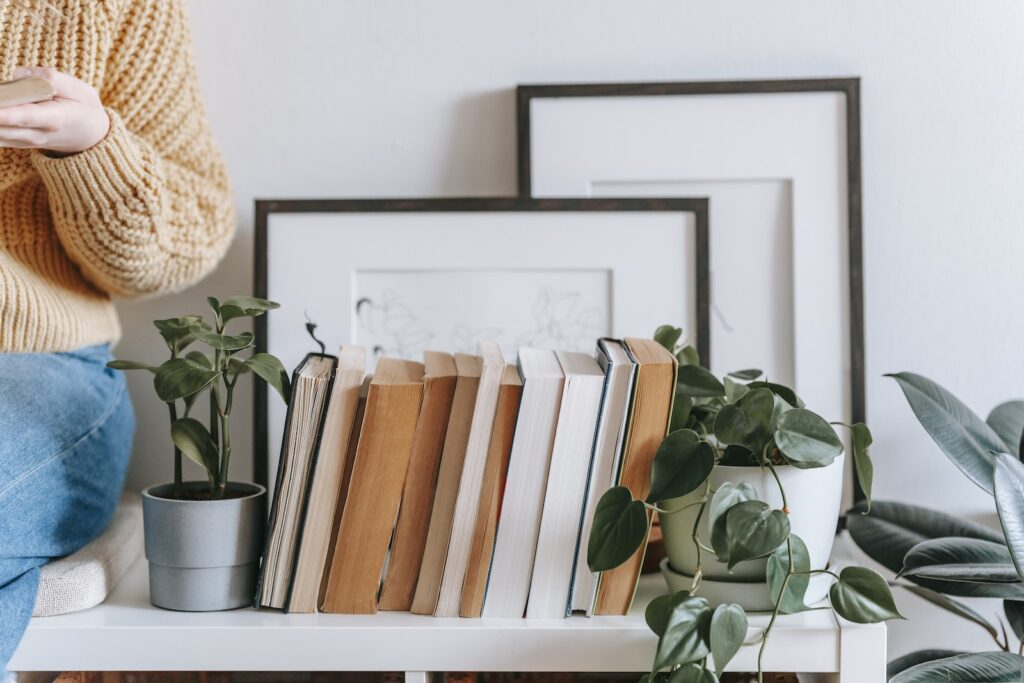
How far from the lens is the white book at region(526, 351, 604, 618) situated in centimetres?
69

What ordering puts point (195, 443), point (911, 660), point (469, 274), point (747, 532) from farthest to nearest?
point (469, 274) < point (911, 660) < point (195, 443) < point (747, 532)

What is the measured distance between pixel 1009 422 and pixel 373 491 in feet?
2.19

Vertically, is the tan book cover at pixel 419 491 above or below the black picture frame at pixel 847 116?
below

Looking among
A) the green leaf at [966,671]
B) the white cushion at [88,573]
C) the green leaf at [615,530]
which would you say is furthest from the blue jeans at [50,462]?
the green leaf at [966,671]

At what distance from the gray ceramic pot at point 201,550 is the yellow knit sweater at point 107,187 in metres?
0.25

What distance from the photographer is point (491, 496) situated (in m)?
0.70

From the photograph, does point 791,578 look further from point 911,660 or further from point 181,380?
point 181,380

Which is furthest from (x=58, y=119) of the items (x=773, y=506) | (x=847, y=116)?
(x=847, y=116)

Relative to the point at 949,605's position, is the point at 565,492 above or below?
above

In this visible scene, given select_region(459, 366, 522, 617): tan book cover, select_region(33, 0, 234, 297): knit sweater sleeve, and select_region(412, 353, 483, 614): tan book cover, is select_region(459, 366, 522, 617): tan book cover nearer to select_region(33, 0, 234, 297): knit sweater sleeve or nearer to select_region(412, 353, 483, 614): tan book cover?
select_region(412, 353, 483, 614): tan book cover

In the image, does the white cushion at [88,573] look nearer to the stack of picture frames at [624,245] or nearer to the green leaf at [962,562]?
the stack of picture frames at [624,245]

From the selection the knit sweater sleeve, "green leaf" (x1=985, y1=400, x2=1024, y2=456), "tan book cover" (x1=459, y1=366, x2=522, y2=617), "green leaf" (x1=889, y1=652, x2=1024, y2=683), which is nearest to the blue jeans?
the knit sweater sleeve

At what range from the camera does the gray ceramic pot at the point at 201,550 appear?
2.30 ft

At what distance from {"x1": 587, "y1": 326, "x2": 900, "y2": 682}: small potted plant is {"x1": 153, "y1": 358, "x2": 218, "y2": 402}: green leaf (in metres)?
0.34
